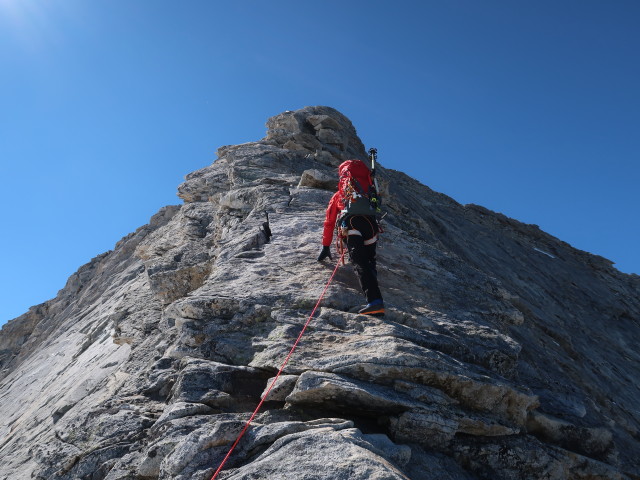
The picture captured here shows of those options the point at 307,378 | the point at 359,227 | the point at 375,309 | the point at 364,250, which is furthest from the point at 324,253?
the point at 307,378

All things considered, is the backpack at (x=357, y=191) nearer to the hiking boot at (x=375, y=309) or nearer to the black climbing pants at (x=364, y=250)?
the black climbing pants at (x=364, y=250)

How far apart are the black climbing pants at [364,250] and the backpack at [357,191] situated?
0.42 ft

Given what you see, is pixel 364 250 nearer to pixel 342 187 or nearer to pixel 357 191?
pixel 357 191

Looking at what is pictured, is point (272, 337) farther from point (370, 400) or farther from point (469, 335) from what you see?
point (469, 335)

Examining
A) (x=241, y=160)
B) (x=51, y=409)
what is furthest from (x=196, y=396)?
(x=241, y=160)

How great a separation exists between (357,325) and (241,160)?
942 cm

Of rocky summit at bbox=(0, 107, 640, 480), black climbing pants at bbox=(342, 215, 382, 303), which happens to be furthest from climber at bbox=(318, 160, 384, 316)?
rocky summit at bbox=(0, 107, 640, 480)

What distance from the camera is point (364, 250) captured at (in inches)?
320

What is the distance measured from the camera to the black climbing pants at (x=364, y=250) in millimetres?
7523

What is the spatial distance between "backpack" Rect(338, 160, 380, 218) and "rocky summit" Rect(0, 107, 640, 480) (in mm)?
1106

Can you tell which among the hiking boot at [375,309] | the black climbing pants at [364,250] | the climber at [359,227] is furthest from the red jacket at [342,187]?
the hiking boot at [375,309]

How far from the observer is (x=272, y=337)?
6.95m

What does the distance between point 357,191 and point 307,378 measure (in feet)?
12.4

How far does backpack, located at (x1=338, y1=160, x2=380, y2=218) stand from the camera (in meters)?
8.45
